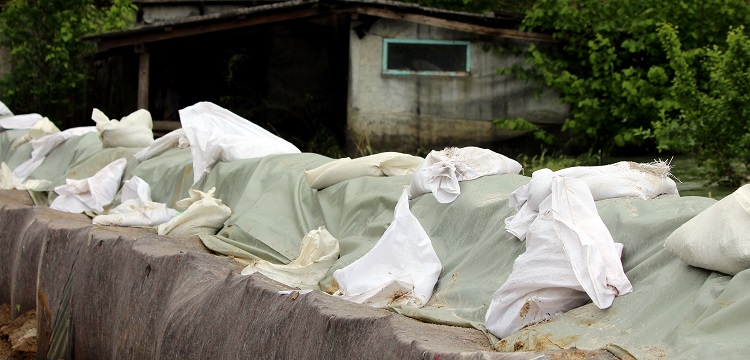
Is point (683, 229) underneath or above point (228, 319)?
above

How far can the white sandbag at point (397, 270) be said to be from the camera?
15.6 ft

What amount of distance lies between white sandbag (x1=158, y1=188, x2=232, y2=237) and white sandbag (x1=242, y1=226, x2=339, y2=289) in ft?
3.68

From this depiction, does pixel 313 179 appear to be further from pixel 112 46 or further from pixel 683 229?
pixel 112 46

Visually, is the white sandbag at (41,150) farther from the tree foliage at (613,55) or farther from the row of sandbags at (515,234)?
the tree foliage at (613,55)

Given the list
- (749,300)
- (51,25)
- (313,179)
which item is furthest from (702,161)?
(51,25)

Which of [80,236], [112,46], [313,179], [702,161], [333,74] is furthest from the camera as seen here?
[333,74]

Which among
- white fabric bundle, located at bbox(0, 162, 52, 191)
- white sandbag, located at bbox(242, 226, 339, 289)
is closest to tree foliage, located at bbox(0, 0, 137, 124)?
white fabric bundle, located at bbox(0, 162, 52, 191)

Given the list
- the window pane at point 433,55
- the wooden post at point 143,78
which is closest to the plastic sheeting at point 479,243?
the window pane at point 433,55

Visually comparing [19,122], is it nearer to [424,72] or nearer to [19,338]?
[424,72]

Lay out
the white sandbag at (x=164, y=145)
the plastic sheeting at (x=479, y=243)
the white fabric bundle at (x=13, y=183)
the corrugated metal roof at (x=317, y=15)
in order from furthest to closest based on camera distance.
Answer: the corrugated metal roof at (x=317, y=15) → the white fabric bundle at (x=13, y=183) → the white sandbag at (x=164, y=145) → the plastic sheeting at (x=479, y=243)

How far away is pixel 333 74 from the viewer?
14406 mm

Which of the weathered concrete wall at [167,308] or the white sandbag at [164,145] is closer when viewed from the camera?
the weathered concrete wall at [167,308]

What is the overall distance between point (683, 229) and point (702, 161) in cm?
561

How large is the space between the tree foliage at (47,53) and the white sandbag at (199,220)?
898 cm
